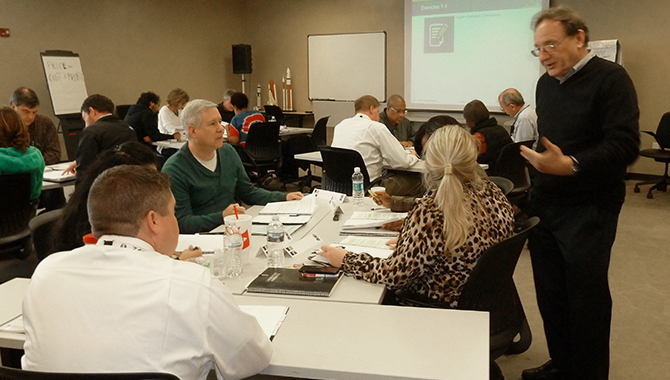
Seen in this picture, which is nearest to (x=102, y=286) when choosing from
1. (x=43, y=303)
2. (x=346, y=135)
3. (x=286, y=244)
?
(x=43, y=303)

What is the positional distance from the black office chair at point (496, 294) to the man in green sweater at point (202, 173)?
1.27 metres

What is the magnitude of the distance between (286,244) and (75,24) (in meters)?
7.19

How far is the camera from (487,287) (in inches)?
75.9

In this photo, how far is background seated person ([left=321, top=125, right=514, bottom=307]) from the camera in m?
1.87

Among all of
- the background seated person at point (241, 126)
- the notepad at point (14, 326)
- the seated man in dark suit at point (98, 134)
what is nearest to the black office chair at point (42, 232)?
the notepad at point (14, 326)

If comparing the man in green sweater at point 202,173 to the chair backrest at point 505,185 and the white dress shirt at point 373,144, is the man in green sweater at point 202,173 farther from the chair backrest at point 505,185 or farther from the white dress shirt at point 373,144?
the white dress shirt at point 373,144

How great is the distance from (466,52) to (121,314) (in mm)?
8090

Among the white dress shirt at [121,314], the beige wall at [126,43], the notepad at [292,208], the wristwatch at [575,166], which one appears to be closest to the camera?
the white dress shirt at [121,314]

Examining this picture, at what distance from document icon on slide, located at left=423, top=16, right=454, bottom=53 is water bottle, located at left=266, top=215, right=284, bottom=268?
7.08 m

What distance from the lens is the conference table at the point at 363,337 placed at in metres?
1.38

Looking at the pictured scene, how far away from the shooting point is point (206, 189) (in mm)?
3055

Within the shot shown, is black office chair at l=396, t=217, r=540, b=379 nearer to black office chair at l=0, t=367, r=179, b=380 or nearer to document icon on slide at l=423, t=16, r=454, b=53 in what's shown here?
black office chair at l=0, t=367, r=179, b=380

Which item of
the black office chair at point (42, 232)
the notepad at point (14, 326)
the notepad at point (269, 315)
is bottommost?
the notepad at point (269, 315)

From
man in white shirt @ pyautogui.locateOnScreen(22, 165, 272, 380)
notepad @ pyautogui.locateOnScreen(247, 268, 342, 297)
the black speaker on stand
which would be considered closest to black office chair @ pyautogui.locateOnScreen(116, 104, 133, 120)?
the black speaker on stand
